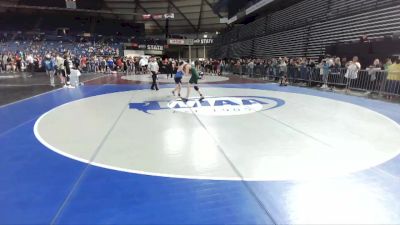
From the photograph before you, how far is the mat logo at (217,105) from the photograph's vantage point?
9026mm

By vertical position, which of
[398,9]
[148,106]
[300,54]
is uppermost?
[398,9]

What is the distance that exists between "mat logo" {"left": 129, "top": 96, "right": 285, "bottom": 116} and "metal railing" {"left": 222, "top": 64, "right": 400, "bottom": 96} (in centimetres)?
428

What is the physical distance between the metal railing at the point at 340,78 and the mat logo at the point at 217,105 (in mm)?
4276

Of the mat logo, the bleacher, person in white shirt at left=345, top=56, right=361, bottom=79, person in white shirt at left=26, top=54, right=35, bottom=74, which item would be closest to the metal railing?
person in white shirt at left=345, top=56, right=361, bottom=79

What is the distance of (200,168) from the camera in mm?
4535

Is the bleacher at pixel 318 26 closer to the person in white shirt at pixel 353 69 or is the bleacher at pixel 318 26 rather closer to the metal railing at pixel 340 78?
the metal railing at pixel 340 78

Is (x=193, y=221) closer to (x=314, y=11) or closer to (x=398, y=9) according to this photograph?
(x=398, y=9)

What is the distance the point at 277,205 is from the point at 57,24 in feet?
177

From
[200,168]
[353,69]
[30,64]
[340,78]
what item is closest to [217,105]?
[200,168]

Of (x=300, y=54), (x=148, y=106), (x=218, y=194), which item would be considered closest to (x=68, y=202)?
(x=218, y=194)

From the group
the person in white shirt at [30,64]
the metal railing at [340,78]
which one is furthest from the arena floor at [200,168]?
the person in white shirt at [30,64]

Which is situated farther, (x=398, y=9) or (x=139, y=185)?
(x=398, y=9)

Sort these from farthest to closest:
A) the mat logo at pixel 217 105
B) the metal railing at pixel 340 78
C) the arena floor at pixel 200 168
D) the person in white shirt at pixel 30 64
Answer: the person in white shirt at pixel 30 64, the metal railing at pixel 340 78, the mat logo at pixel 217 105, the arena floor at pixel 200 168

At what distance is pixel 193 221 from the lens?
10.2 ft
